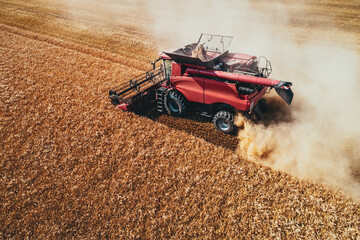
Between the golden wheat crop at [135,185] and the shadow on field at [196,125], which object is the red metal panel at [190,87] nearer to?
the shadow on field at [196,125]

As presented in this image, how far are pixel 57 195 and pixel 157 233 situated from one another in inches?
126

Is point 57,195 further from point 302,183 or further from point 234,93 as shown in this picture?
point 302,183

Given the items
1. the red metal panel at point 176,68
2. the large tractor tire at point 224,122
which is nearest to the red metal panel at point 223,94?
the large tractor tire at point 224,122

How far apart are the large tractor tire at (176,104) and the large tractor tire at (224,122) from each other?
4.84 ft

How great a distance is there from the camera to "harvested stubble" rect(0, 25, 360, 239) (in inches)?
201

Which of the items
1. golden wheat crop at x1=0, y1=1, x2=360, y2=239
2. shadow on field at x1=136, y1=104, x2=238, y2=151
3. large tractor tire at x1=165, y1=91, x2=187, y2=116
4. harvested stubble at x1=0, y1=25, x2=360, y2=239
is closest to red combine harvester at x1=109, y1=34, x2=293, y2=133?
large tractor tire at x1=165, y1=91, x2=187, y2=116

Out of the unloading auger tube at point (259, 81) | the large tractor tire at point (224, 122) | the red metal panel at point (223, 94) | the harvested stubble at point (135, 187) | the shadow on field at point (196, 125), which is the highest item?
the unloading auger tube at point (259, 81)

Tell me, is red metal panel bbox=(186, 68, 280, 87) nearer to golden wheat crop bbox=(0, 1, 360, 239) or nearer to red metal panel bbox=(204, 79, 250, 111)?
red metal panel bbox=(204, 79, 250, 111)

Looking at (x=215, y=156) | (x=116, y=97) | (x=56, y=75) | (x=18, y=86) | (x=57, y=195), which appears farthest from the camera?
(x=56, y=75)

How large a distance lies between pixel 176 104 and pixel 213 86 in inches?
82.8

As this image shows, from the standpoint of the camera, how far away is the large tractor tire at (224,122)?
7258mm

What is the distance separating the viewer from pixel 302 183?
591 centimetres

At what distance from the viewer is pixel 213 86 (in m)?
7.16

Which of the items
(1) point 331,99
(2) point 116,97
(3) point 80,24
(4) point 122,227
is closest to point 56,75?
(2) point 116,97
